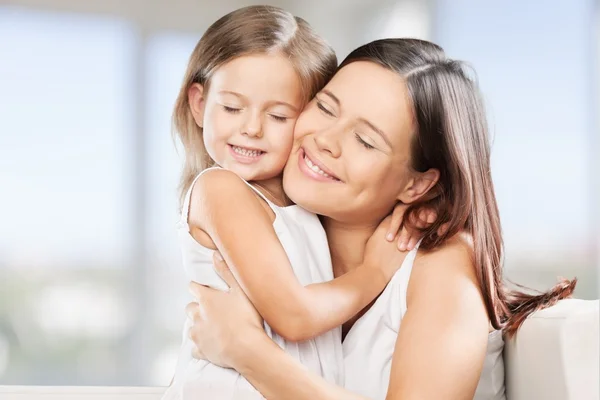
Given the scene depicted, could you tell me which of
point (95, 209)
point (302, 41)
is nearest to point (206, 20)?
point (95, 209)

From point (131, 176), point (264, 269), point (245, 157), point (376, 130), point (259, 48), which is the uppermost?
point (259, 48)

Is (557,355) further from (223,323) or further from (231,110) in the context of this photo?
(231,110)

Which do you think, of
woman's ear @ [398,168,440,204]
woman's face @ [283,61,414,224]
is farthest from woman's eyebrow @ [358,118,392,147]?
woman's ear @ [398,168,440,204]

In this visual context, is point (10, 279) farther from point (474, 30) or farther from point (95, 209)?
point (474, 30)

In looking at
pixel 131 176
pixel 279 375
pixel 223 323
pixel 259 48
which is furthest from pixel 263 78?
pixel 131 176

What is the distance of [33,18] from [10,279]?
1225mm

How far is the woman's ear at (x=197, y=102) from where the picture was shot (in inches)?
76.9

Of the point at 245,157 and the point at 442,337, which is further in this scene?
the point at 245,157

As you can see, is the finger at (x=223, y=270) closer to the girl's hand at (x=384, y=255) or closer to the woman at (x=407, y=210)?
the woman at (x=407, y=210)

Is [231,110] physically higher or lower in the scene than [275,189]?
higher

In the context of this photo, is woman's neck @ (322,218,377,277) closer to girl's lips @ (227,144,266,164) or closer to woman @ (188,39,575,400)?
woman @ (188,39,575,400)

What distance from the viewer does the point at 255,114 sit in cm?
180

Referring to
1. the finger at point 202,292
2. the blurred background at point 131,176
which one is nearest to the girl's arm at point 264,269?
the finger at point 202,292

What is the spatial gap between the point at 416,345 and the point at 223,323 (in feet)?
1.31
